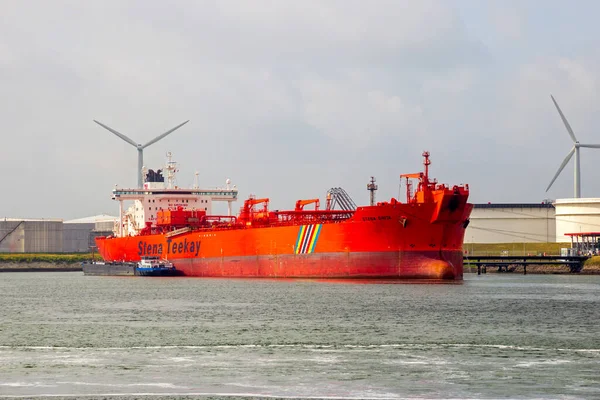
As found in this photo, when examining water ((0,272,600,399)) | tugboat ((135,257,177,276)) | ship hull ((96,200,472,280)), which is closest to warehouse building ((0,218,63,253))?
tugboat ((135,257,177,276))

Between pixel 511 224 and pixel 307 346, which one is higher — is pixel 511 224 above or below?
above

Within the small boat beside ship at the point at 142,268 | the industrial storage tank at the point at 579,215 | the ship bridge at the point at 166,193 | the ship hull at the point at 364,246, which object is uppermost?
the ship bridge at the point at 166,193

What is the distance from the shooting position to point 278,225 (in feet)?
221

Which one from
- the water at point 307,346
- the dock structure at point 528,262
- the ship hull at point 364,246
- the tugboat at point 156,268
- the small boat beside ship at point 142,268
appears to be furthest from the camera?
the dock structure at point 528,262

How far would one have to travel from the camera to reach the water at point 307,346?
2073cm

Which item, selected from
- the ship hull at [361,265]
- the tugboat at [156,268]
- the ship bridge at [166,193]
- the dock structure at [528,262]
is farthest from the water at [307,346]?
the ship bridge at [166,193]

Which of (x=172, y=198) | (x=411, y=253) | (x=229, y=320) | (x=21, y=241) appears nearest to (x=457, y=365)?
(x=229, y=320)

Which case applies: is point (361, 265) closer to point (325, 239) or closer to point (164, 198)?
point (325, 239)

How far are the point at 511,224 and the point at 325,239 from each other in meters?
45.3

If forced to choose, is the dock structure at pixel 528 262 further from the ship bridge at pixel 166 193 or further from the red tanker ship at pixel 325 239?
the ship bridge at pixel 166 193

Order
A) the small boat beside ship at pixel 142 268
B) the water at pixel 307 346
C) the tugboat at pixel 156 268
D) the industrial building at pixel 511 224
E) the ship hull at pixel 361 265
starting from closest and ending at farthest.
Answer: the water at pixel 307 346, the ship hull at pixel 361 265, the tugboat at pixel 156 268, the small boat beside ship at pixel 142 268, the industrial building at pixel 511 224

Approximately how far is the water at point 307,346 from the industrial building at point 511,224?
5317 centimetres

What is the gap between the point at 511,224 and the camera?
100 meters

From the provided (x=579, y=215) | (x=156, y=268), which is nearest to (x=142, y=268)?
(x=156, y=268)
